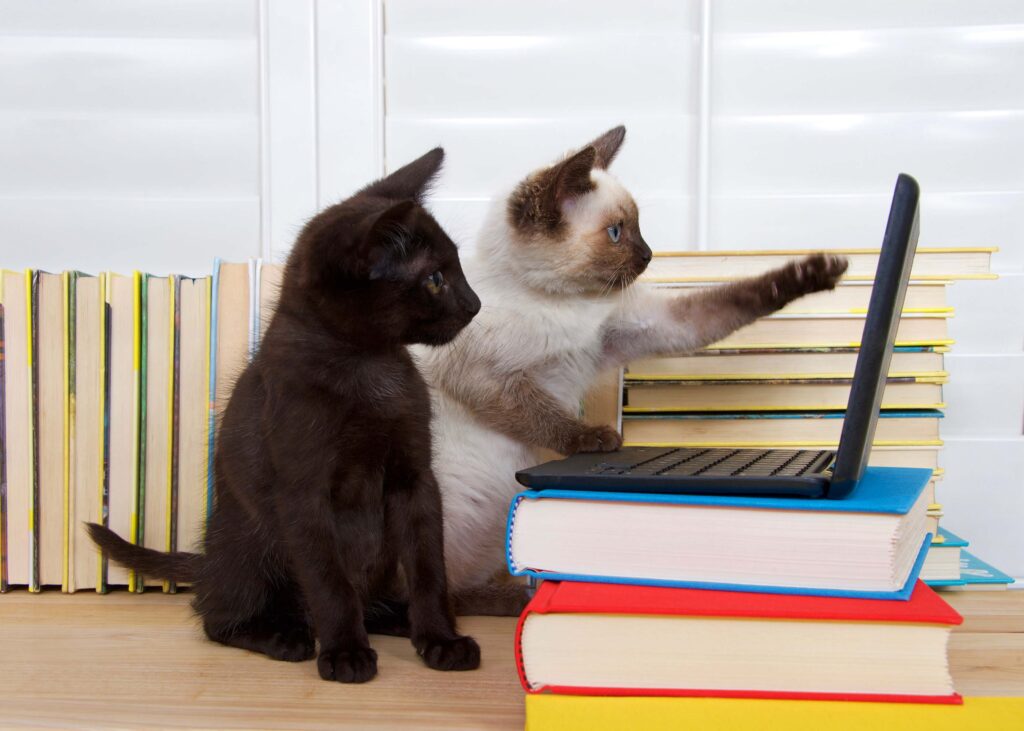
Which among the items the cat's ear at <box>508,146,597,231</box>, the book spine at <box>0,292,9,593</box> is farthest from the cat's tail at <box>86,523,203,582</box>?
the cat's ear at <box>508,146,597,231</box>

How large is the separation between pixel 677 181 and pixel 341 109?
582 millimetres

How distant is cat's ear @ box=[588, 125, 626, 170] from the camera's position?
1275 millimetres

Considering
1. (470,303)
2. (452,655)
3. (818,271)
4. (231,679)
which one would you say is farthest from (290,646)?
(818,271)

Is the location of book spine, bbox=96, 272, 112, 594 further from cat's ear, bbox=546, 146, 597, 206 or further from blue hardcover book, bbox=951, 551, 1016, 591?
blue hardcover book, bbox=951, 551, 1016, 591

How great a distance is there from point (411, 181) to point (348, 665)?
53 cm

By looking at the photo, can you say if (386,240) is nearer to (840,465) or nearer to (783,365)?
(840,465)

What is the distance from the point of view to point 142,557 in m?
1.17

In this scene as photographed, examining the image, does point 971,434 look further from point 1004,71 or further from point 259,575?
point 259,575

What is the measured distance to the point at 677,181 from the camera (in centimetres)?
152

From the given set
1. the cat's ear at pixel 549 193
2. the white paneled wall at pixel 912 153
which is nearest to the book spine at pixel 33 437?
the cat's ear at pixel 549 193

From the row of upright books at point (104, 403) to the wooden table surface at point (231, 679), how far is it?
134 mm

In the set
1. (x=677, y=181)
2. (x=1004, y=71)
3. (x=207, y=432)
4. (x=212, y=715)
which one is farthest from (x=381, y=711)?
(x=1004, y=71)

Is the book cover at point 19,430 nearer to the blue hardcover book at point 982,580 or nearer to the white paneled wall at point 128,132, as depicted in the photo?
the white paneled wall at point 128,132

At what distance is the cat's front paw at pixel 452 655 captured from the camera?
912 millimetres
